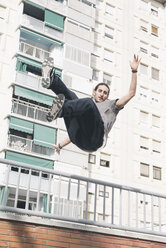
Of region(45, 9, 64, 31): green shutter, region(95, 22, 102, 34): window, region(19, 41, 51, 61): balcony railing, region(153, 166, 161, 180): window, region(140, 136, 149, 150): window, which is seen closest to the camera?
region(19, 41, 51, 61): balcony railing

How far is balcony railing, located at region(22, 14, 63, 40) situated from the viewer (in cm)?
2716

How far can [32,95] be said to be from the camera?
84.3 feet

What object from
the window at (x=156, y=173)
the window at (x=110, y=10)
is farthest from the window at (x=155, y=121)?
the window at (x=110, y=10)

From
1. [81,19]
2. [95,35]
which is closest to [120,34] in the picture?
[95,35]

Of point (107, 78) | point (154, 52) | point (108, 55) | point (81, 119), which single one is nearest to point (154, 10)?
point (154, 52)

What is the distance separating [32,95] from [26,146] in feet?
11.3

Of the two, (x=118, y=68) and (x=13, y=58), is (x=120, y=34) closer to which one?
(x=118, y=68)

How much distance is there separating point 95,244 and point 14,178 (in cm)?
1591

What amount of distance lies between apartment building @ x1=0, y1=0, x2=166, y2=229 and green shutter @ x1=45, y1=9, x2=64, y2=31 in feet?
0.23

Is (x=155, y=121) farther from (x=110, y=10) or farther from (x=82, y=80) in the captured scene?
(x=110, y=10)

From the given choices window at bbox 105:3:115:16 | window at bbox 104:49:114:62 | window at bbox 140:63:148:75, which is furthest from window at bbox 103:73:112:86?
window at bbox 105:3:115:16

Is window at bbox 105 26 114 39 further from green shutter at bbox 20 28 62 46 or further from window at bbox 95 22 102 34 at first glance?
green shutter at bbox 20 28 62 46

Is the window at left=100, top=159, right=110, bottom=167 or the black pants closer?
the black pants

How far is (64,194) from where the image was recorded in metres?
23.4
